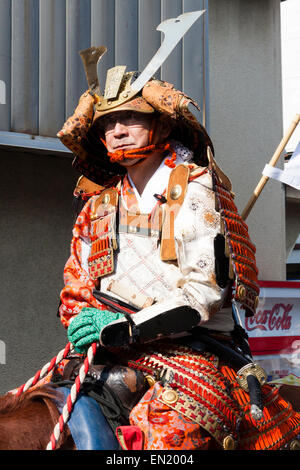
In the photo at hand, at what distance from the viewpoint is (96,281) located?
275 cm

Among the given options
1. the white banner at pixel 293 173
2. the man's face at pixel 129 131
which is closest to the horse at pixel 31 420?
the man's face at pixel 129 131

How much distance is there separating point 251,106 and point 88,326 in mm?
5222

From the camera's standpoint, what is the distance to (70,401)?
2082 mm

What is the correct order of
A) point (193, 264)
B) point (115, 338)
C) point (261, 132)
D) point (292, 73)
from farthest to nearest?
point (292, 73) < point (261, 132) < point (193, 264) < point (115, 338)

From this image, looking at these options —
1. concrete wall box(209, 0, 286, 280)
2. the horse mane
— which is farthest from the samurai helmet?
concrete wall box(209, 0, 286, 280)

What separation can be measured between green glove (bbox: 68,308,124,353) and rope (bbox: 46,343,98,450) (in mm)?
55

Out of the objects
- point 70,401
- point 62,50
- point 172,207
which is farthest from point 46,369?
point 62,50

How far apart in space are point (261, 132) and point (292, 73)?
328cm

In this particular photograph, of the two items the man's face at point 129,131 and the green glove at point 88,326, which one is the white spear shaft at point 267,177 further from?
the green glove at point 88,326

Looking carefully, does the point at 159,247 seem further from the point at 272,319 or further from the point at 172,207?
the point at 272,319

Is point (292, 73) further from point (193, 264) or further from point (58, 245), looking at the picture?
point (193, 264)

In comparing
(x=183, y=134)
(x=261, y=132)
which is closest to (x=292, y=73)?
(x=261, y=132)

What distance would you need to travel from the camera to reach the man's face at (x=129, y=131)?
264cm

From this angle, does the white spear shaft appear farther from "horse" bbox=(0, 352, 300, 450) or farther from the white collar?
"horse" bbox=(0, 352, 300, 450)
